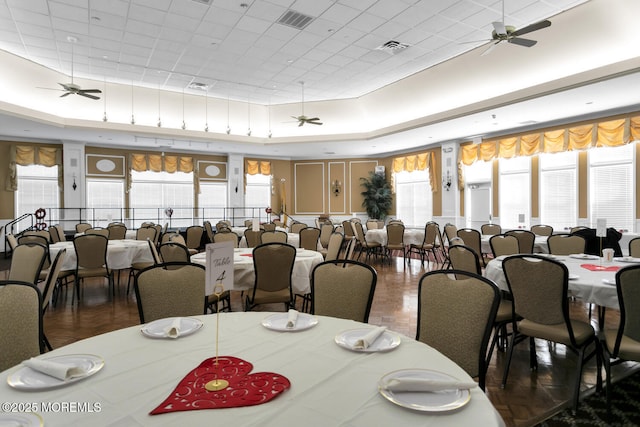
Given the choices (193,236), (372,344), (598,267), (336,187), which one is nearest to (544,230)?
(598,267)

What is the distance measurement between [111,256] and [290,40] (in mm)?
4891

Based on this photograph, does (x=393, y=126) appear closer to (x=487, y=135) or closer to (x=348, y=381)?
(x=487, y=135)

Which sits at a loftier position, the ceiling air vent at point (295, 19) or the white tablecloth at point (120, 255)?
the ceiling air vent at point (295, 19)

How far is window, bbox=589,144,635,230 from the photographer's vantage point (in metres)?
8.15

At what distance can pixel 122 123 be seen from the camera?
34.0 feet

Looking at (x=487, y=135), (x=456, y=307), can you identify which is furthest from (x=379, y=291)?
(x=487, y=135)

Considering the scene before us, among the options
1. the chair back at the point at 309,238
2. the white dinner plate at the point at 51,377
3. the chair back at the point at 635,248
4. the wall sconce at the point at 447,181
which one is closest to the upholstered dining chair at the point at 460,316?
the white dinner plate at the point at 51,377

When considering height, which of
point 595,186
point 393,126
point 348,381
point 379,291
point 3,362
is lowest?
point 379,291

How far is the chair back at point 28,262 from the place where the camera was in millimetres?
3852

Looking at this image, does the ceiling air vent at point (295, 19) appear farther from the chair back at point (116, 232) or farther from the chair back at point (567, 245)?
the chair back at point (116, 232)

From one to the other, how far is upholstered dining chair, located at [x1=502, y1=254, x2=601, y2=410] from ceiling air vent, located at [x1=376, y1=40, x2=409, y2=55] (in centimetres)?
551

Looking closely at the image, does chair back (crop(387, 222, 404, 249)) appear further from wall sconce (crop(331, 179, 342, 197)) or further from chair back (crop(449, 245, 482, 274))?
wall sconce (crop(331, 179, 342, 197))

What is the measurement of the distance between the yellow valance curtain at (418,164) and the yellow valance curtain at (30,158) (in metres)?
11.4

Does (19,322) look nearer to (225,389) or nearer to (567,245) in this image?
(225,389)
